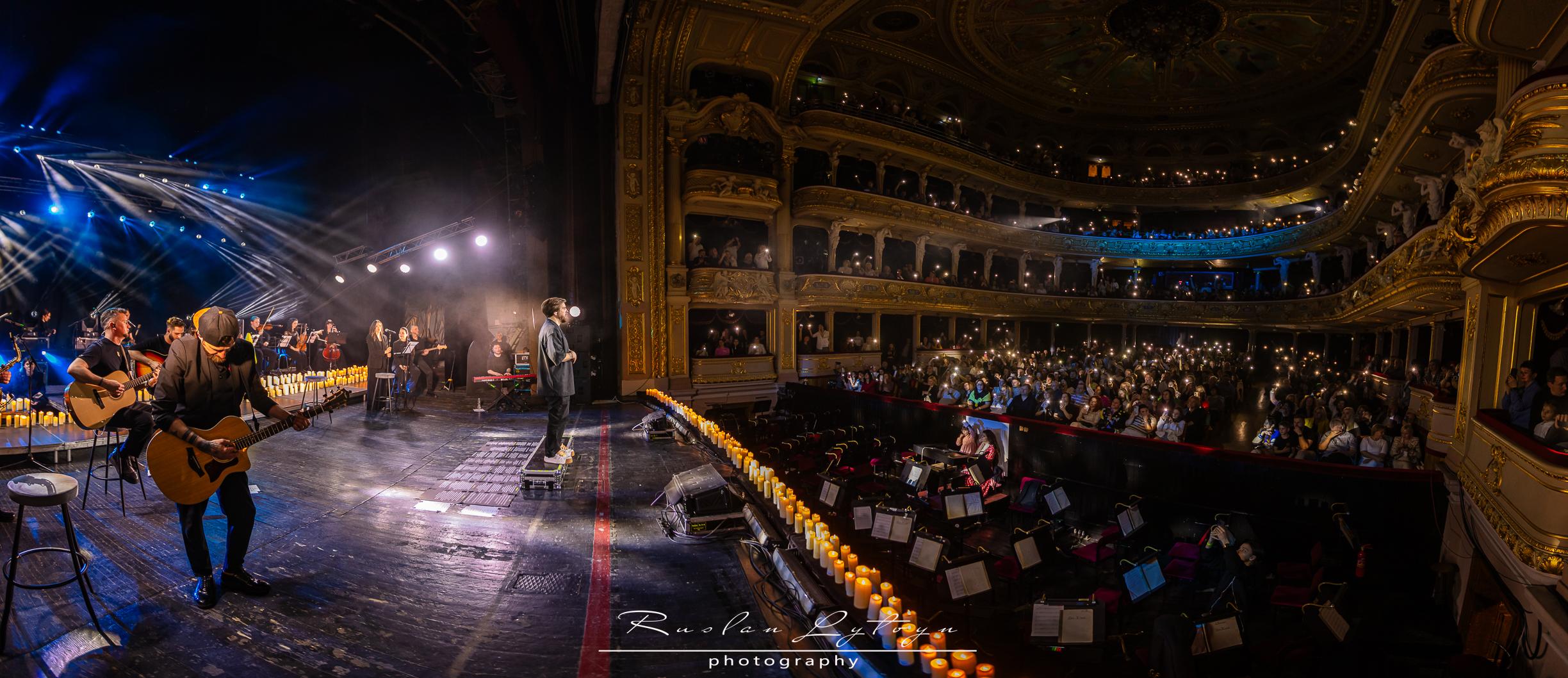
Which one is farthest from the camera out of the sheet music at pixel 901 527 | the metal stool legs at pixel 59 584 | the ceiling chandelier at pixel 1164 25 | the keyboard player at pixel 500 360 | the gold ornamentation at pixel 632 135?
the ceiling chandelier at pixel 1164 25

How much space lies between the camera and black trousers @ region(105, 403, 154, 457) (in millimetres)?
4633

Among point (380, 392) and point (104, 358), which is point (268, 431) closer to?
point (104, 358)

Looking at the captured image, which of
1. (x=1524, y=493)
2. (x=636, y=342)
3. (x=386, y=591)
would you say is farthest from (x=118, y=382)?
(x=1524, y=493)

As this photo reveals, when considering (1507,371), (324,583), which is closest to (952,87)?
(1507,371)

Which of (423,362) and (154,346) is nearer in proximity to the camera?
(154,346)

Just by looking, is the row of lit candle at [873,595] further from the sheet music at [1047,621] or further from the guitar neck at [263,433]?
the guitar neck at [263,433]

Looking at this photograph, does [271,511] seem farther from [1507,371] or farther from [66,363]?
[66,363]

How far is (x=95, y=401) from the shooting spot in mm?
6133

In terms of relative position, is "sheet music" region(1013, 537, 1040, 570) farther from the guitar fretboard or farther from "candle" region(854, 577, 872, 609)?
the guitar fretboard

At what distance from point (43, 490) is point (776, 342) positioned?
16271mm

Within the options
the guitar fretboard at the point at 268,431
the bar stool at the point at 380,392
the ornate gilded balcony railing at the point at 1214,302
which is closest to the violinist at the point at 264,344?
the bar stool at the point at 380,392

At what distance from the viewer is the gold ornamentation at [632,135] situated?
52.5 ft

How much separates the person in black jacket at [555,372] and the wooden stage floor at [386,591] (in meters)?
0.85

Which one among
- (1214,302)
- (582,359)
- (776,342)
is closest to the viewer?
(582,359)
